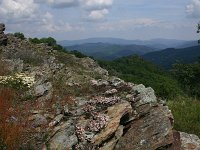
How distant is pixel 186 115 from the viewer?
496 inches

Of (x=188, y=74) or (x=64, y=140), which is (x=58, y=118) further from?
(x=188, y=74)

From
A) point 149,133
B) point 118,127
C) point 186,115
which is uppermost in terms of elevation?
point 118,127

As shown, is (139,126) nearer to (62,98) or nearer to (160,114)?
(160,114)

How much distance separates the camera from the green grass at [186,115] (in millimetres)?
12000

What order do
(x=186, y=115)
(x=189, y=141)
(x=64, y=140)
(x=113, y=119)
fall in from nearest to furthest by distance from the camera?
(x=64, y=140) < (x=113, y=119) < (x=189, y=141) < (x=186, y=115)

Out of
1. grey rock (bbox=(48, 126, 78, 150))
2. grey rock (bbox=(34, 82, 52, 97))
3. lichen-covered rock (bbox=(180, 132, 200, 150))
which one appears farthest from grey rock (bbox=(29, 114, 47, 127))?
lichen-covered rock (bbox=(180, 132, 200, 150))

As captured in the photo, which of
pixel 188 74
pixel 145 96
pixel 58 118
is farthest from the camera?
pixel 188 74

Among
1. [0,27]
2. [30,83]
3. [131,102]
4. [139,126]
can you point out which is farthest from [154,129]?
[0,27]

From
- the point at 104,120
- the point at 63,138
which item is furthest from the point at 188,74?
the point at 63,138

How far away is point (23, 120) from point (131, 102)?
12.0 feet

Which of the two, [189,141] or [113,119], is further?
[189,141]

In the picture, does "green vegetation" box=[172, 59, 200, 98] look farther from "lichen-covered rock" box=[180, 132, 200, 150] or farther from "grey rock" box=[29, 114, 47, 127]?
"grey rock" box=[29, 114, 47, 127]

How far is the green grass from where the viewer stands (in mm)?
12000

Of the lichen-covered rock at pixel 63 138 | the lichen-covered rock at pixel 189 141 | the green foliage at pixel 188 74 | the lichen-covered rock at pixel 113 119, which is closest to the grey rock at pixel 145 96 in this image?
the lichen-covered rock at pixel 113 119
